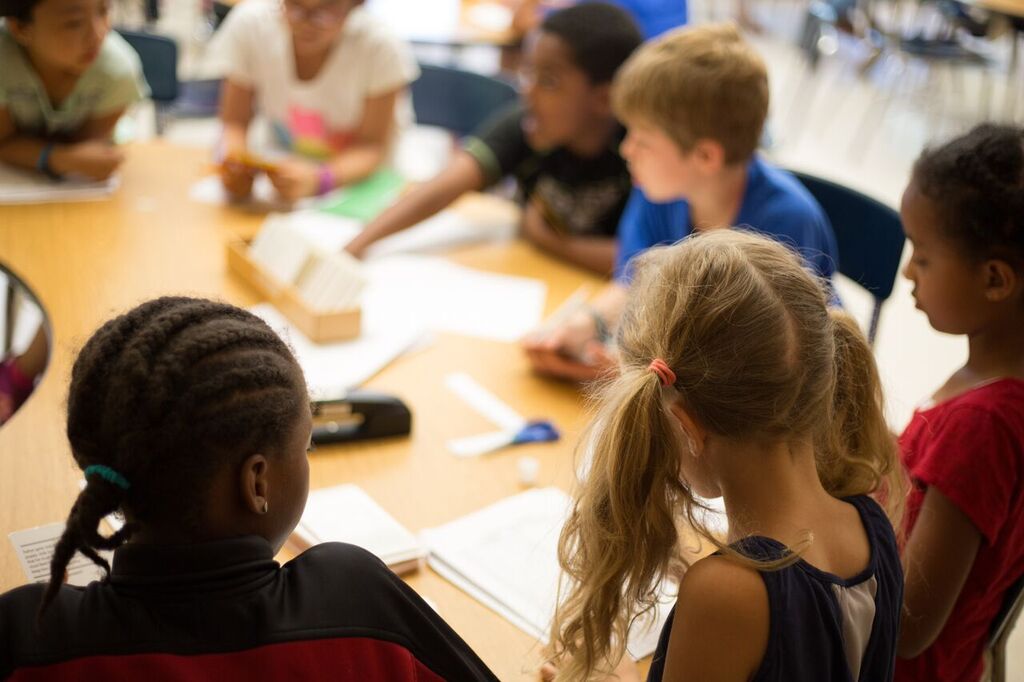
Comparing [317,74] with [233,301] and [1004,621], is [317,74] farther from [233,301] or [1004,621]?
[1004,621]

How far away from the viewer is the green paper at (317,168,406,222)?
2330 millimetres

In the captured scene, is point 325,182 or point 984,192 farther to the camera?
point 325,182

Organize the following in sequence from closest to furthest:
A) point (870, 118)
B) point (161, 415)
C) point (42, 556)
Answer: point (161, 415) < point (42, 556) < point (870, 118)

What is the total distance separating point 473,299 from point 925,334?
7.80ft

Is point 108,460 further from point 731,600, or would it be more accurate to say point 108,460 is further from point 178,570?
point 731,600

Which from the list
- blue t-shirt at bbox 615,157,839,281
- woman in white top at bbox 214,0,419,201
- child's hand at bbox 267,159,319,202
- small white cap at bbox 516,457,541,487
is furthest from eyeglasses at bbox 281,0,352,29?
small white cap at bbox 516,457,541,487

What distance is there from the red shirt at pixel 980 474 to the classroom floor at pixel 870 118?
1797mm

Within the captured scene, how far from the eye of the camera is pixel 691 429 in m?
1.02

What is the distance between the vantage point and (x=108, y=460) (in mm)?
852

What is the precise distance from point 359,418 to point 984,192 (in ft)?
2.98

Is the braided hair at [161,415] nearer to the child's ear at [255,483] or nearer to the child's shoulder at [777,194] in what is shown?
the child's ear at [255,483]

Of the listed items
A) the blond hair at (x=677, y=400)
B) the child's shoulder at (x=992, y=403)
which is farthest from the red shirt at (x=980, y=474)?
the blond hair at (x=677, y=400)

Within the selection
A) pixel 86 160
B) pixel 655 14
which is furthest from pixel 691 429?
pixel 655 14

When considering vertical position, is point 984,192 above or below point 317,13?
below
